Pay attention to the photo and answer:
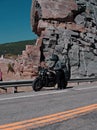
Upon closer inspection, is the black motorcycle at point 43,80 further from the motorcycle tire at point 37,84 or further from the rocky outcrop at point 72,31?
the rocky outcrop at point 72,31

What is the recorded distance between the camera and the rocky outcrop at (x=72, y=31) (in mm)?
28156

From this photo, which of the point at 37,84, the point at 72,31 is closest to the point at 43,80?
the point at 37,84

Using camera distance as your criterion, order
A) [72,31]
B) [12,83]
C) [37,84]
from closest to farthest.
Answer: [37,84]
[12,83]
[72,31]

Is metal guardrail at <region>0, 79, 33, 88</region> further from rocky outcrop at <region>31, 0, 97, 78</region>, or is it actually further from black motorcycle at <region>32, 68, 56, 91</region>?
rocky outcrop at <region>31, 0, 97, 78</region>

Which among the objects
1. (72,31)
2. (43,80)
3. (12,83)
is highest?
(72,31)

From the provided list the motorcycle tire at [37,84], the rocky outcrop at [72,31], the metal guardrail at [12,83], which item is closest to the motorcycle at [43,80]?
the motorcycle tire at [37,84]

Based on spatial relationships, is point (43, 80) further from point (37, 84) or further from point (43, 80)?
point (37, 84)

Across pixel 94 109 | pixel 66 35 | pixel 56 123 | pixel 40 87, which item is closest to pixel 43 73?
pixel 40 87

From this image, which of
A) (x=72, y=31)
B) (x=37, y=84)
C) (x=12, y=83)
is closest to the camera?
(x=37, y=84)

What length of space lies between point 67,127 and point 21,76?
22.3 meters

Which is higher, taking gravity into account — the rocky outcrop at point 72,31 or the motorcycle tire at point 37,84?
the rocky outcrop at point 72,31

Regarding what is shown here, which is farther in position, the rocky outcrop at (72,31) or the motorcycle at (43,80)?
the rocky outcrop at (72,31)

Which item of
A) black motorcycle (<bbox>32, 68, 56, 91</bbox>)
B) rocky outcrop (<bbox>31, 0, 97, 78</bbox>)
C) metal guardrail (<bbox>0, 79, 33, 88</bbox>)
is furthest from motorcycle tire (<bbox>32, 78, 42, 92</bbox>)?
rocky outcrop (<bbox>31, 0, 97, 78</bbox>)

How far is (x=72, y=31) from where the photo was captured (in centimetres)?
2978
